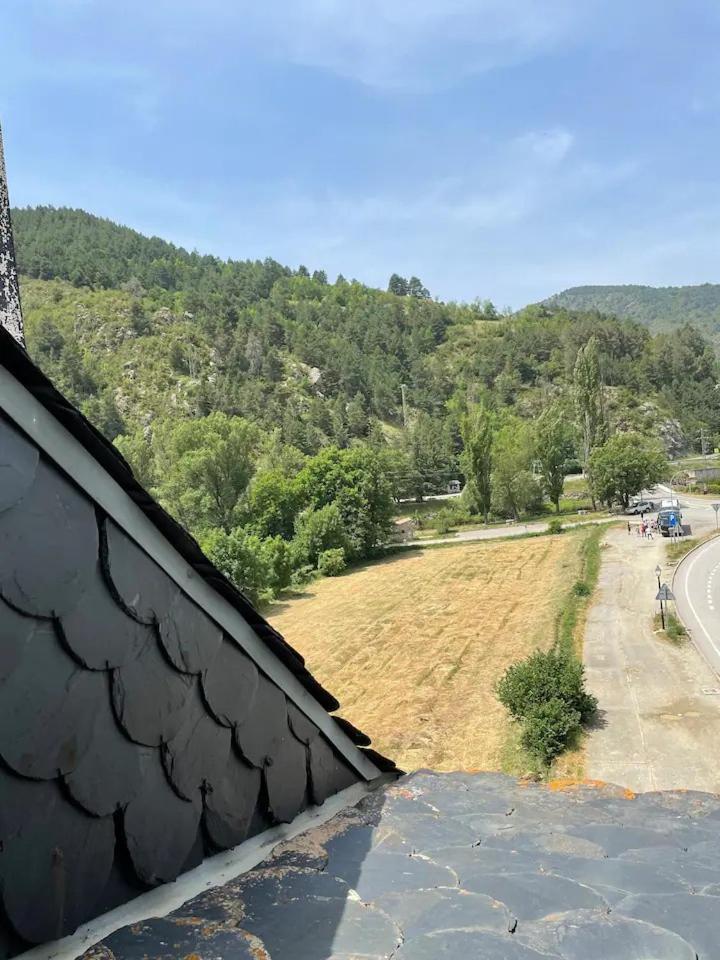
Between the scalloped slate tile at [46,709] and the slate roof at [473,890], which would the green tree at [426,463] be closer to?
the slate roof at [473,890]

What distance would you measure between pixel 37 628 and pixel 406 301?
16444 cm

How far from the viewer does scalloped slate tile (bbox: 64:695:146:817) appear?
1.27 metres

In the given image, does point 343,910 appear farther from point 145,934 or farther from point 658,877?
point 658,877

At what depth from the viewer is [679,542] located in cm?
3878

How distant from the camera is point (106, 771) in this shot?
1.32 metres

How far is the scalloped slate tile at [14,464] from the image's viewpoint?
114cm

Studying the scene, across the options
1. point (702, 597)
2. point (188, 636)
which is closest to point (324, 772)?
point (188, 636)

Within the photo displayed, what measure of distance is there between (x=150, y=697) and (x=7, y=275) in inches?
49.5

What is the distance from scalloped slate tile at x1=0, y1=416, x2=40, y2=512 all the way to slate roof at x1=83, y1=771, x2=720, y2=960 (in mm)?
794

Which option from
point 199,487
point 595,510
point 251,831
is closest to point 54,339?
point 199,487

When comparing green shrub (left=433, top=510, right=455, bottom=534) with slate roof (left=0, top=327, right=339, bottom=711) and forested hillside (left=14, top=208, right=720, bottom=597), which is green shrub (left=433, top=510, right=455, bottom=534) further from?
slate roof (left=0, top=327, right=339, bottom=711)

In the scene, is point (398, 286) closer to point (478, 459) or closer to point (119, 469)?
point (478, 459)

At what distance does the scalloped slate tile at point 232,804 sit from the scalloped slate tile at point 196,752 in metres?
0.03

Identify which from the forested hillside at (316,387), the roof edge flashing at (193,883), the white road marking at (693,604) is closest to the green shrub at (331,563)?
the forested hillside at (316,387)
